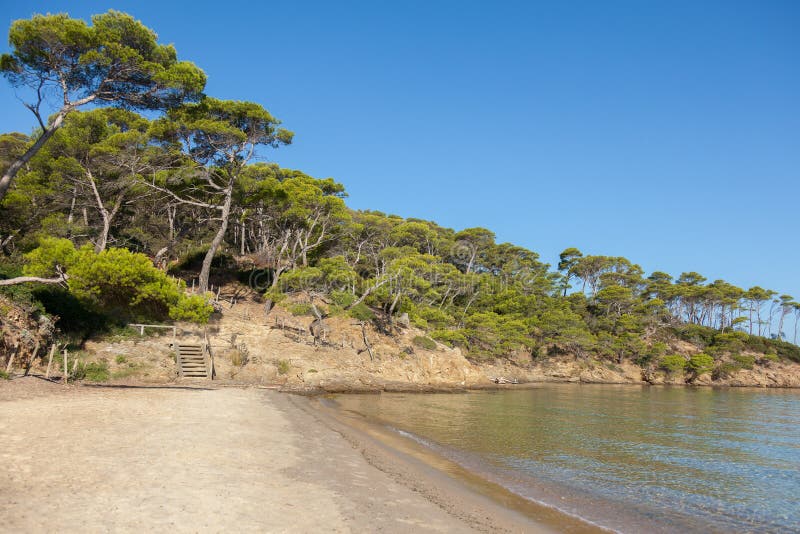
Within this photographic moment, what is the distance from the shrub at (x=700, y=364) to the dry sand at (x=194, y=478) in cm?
6282

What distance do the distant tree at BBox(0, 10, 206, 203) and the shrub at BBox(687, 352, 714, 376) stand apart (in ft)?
219

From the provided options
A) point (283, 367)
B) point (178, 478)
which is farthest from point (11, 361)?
point (283, 367)

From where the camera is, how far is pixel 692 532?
296 inches

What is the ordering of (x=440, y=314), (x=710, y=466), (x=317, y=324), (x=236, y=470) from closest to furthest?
(x=236, y=470)
(x=710, y=466)
(x=317, y=324)
(x=440, y=314)

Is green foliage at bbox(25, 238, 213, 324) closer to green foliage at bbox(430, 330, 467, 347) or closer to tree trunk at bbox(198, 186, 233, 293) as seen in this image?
tree trunk at bbox(198, 186, 233, 293)

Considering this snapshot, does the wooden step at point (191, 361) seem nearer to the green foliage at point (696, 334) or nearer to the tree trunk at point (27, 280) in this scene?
the tree trunk at point (27, 280)

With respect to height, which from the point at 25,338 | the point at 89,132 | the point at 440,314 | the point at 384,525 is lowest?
the point at 384,525

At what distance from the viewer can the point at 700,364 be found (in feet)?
191

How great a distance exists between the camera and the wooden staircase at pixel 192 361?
20.6 metres

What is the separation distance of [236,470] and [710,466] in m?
13.6

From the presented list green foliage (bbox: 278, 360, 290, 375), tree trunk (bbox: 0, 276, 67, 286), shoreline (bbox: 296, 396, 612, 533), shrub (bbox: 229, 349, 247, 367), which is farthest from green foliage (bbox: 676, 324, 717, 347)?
tree trunk (bbox: 0, 276, 67, 286)

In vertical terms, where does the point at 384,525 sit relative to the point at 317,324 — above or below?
below

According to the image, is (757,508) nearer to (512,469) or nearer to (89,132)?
(512,469)

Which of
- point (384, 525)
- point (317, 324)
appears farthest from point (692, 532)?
point (317, 324)
